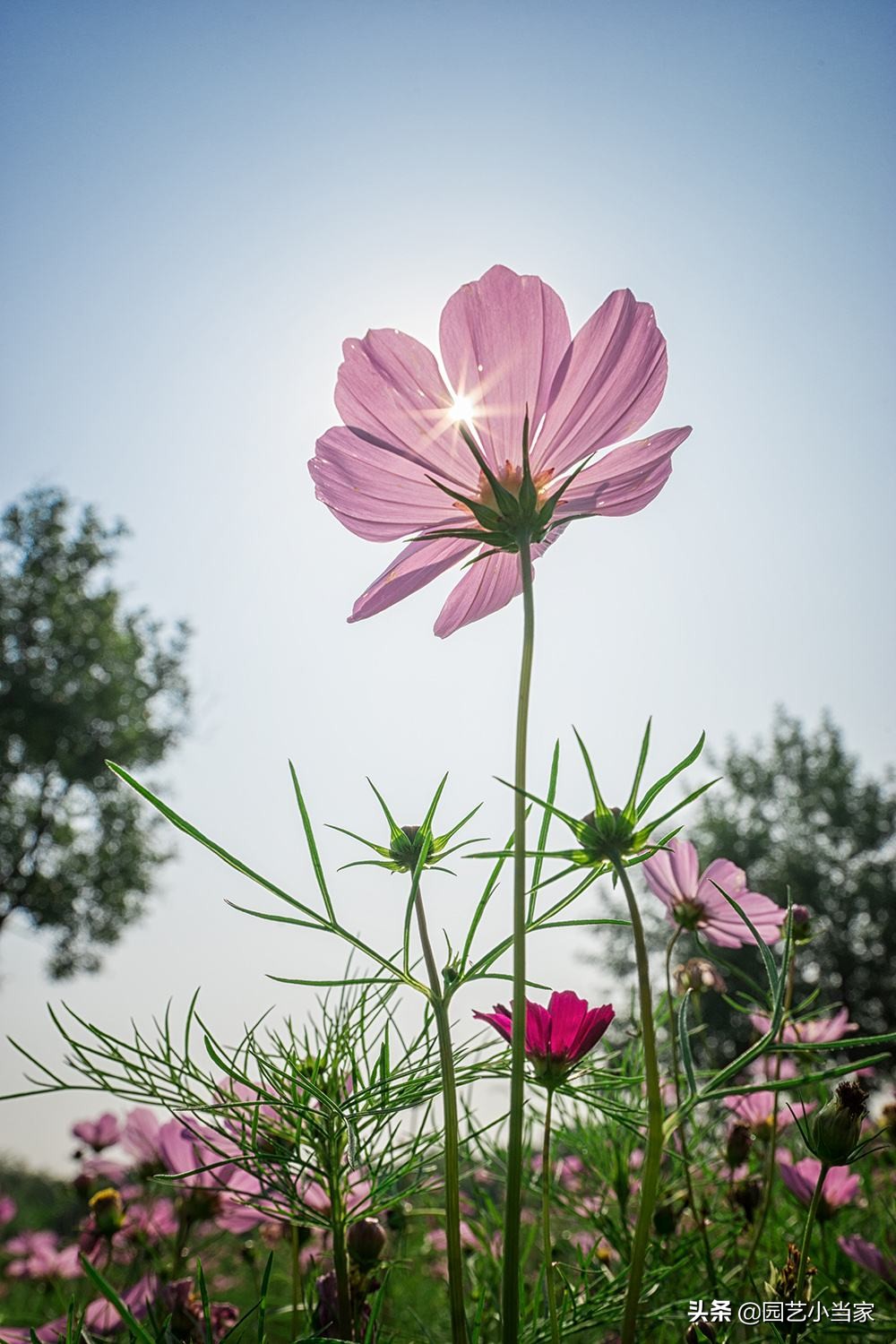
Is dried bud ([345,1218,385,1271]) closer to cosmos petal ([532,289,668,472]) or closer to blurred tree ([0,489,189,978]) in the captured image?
cosmos petal ([532,289,668,472])

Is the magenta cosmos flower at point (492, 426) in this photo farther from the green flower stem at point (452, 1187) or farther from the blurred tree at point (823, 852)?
the blurred tree at point (823, 852)

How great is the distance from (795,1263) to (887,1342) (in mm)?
119

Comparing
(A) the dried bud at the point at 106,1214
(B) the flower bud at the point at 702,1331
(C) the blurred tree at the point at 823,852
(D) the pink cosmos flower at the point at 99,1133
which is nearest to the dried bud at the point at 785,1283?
(B) the flower bud at the point at 702,1331

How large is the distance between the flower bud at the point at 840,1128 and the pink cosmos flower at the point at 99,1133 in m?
1.72

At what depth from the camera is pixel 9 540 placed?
13.1m

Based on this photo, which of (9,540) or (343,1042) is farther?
(9,540)

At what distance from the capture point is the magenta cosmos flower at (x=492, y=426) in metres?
0.53

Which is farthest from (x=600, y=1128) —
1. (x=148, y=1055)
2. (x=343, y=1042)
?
(x=148, y=1055)

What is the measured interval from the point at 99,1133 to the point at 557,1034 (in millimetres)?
1762

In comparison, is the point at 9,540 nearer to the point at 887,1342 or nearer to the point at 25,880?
the point at 25,880

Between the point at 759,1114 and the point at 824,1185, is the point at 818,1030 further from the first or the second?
the point at 824,1185

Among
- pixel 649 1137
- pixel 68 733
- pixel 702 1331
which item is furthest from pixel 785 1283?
pixel 68 733

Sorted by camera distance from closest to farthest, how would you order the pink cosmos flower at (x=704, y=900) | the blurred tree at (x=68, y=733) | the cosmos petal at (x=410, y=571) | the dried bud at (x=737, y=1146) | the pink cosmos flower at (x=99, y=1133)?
the cosmos petal at (x=410, y=571) → the pink cosmos flower at (x=704, y=900) → the dried bud at (x=737, y=1146) → the pink cosmos flower at (x=99, y=1133) → the blurred tree at (x=68, y=733)

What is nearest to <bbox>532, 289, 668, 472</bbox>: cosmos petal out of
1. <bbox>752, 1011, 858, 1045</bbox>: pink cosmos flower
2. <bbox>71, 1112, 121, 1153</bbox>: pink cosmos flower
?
<bbox>752, 1011, 858, 1045</bbox>: pink cosmos flower
